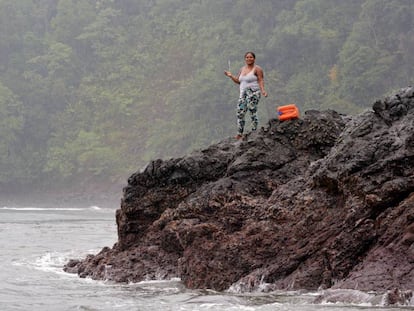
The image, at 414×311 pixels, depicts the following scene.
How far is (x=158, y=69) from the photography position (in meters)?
64.4

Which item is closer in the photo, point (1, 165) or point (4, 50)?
point (1, 165)

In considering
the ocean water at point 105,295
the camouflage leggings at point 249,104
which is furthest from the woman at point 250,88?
the ocean water at point 105,295

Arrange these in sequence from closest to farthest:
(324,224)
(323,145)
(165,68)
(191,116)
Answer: (324,224) < (323,145) < (191,116) < (165,68)

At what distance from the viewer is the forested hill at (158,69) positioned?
52.2 metres

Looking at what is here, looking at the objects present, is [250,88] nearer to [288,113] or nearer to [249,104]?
[249,104]

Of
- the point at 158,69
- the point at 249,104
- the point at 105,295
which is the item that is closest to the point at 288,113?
the point at 249,104

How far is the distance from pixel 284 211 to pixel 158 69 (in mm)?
55500

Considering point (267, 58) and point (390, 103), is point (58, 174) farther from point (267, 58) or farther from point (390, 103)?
point (390, 103)

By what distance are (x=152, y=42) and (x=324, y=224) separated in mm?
59054

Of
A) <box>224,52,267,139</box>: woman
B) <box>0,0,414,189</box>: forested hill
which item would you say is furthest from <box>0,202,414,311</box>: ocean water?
<box>0,0,414,189</box>: forested hill

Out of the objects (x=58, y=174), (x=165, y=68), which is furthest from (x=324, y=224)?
(x=165, y=68)

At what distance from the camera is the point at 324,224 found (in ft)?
29.7

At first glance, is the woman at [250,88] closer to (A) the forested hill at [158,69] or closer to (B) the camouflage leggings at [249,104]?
(B) the camouflage leggings at [249,104]

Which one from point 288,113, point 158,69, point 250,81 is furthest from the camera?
point 158,69
